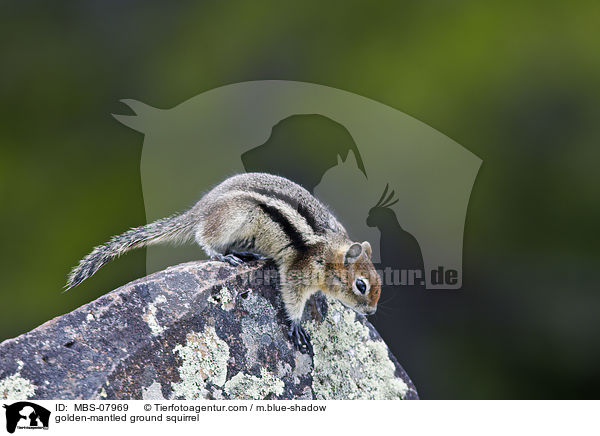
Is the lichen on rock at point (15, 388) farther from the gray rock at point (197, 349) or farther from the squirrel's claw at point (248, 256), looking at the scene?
the squirrel's claw at point (248, 256)

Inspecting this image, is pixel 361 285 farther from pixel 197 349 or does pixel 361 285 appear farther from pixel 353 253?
pixel 197 349

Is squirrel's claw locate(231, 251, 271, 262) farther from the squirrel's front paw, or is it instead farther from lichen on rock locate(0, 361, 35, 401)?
lichen on rock locate(0, 361, 35, 401)

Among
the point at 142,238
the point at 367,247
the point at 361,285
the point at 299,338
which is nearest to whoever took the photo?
the point at 299,338

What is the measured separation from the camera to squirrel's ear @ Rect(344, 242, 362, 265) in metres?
4.30

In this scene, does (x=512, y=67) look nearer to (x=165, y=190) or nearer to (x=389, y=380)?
(x=165, y=190)

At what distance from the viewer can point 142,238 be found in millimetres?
4590

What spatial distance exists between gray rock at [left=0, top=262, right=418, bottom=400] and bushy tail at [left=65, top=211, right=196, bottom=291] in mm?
674

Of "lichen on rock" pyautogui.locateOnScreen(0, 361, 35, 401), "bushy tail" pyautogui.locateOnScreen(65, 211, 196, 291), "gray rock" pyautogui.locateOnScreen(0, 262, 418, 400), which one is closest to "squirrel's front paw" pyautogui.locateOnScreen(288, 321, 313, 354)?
"gray rock" pyautogui.locateOnScreen(0, 262, 418, 400)

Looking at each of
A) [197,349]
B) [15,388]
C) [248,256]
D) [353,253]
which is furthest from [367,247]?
[15,388]

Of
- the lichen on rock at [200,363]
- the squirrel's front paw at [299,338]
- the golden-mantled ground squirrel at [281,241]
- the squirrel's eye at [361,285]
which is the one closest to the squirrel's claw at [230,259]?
the golden-mantled ground squirrel at [281,241]

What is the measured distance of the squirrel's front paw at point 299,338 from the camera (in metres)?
3.91

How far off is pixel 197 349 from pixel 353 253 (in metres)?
1.22

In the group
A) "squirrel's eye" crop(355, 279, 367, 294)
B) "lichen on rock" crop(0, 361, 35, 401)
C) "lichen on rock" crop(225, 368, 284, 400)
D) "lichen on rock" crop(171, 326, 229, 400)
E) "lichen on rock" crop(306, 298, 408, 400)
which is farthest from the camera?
"squirrel's eye" crop(355, 279, 367, 294)

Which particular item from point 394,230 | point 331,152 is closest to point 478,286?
point 394,230
